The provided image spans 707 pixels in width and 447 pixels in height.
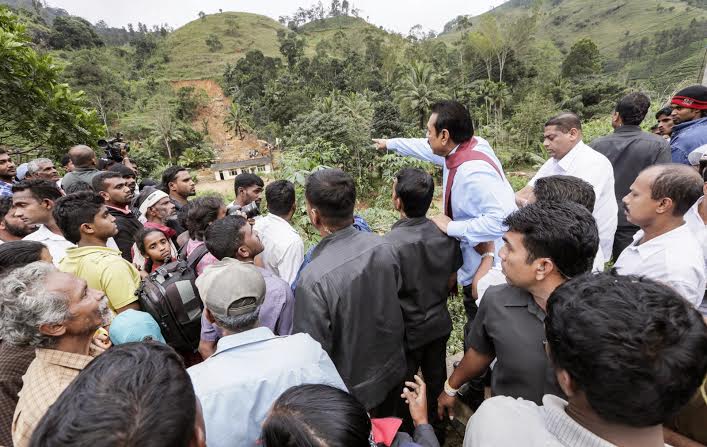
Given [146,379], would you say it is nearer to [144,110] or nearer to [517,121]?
[517,121]

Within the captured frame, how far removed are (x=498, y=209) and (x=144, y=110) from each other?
176ft

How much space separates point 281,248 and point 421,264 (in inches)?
45.2

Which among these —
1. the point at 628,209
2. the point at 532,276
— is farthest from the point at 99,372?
the point at 628,209

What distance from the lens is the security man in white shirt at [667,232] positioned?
6.20ft

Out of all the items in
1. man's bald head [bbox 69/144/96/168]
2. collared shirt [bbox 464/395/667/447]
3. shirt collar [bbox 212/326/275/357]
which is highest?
man's bald head [bbox 69/144/96/168]

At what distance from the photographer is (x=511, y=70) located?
4250 centimetres

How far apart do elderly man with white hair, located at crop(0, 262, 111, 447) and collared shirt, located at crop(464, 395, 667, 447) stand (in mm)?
1593

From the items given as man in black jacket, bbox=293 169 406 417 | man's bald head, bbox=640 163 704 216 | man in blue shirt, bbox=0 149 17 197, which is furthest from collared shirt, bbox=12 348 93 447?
man in blue shirt, bbox=0 149 17 197

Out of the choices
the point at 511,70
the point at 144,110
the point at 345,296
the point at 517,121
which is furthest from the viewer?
the point at 144,110

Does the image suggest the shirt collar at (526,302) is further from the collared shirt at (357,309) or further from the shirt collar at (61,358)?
the shirt collar at (61,358)

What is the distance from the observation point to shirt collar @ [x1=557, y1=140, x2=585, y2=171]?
3036 millimetres

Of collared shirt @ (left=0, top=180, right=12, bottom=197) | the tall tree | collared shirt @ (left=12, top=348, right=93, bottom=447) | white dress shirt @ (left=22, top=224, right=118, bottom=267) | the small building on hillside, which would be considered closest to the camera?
collared shirt @ (left=12, top=348, right=93, bottom=447)

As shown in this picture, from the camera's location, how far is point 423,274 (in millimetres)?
2469

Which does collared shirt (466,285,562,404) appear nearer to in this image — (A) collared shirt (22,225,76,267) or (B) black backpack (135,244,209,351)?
(B) black backpack (135,244,209,351)
